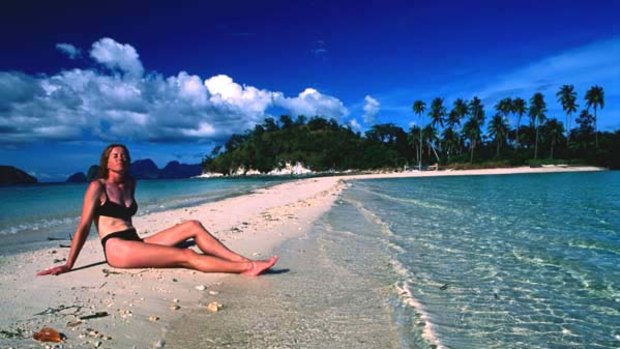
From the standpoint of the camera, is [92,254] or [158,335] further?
[92,254]

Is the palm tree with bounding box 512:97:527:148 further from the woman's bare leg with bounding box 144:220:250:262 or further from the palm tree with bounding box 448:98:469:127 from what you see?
the woman's bare leg with bounding box 144:220:250:262

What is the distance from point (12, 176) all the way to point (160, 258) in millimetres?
164445

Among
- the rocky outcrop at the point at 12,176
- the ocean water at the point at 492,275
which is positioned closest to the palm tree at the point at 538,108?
the ocean water at the point at 492,275

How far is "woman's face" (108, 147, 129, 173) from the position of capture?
5.67 metres

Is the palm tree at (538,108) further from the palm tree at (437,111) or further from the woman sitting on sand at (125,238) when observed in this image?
the woman sitting on sand at (125,238)

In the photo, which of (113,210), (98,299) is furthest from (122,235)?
(98,299)

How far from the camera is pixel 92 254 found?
6926mm

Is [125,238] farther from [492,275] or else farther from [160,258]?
[492,275]

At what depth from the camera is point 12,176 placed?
139 m

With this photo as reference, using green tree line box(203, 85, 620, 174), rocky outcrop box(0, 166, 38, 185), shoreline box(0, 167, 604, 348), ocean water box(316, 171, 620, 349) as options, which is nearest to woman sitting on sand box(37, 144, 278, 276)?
shoreline box(0, 167, 604, 348)

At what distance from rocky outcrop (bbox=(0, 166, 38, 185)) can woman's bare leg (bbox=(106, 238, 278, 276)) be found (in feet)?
514

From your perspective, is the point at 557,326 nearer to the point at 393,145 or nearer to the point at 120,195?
the point at 120,195

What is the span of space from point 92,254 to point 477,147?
109331 mm

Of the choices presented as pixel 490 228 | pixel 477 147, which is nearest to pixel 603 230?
pixel 490 228
